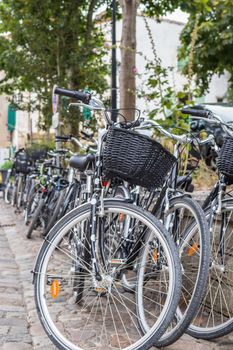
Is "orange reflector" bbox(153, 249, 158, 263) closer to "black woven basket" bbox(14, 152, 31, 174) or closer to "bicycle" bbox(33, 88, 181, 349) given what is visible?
"bicycle" bbox(33, 88, 181, 349)

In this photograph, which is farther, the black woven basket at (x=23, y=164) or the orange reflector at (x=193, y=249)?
the black woven basket at (x=23, y=164)

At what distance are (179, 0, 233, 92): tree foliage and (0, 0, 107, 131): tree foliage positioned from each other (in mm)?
2572

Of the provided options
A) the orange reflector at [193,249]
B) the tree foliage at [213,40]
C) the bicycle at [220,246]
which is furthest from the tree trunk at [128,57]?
the tree foliage at [213,40]

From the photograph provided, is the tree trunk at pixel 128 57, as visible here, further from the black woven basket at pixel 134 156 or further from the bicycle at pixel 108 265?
the black woven basket at pixel 134 156

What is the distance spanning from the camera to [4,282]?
16.5ft

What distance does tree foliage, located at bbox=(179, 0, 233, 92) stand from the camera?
12.9 metres

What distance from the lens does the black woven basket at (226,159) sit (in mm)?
3174

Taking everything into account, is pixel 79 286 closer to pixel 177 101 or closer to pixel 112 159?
pixel 112 159

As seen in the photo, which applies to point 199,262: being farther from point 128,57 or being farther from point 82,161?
point 128,57

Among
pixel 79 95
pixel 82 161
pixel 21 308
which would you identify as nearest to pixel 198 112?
pixel 79 95

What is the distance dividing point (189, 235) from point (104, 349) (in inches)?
32.5

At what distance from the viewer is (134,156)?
3.08 metres

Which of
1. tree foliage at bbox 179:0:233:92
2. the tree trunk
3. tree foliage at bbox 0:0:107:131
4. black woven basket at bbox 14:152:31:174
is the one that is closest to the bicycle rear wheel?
the tree trunk

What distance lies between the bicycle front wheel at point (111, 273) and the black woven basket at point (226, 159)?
0.54m
